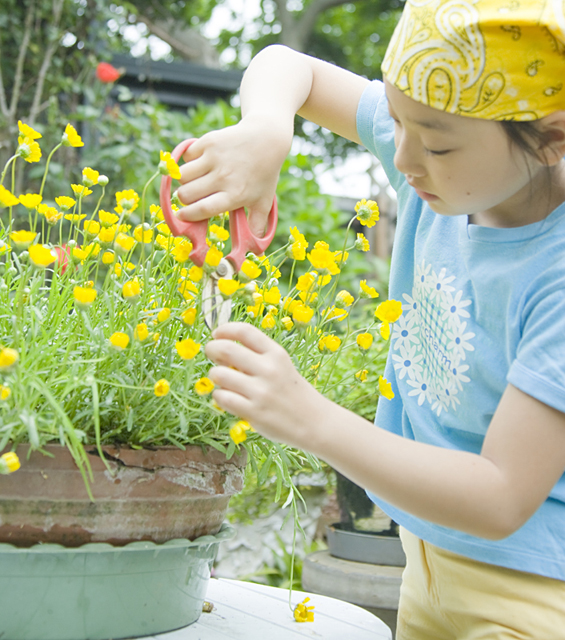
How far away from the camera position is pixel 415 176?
0.74 meters

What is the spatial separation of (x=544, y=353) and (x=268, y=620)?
1.56 feet

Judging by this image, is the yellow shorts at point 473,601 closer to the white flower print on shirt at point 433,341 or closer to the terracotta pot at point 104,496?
the white flower print on shirt at point 433,341

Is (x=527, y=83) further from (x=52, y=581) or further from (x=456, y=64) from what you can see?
(x=52, y=581)

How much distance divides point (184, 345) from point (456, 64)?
395 mm

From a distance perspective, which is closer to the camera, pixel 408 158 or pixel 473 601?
pixel 408 158

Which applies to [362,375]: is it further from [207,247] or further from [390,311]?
[207,247]

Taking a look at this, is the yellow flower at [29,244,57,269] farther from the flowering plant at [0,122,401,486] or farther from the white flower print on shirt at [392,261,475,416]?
the white flower print on shirt at [392,261,475,416]

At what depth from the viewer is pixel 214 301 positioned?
726 mm

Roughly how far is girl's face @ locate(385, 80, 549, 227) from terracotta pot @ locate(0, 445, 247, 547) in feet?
1.28

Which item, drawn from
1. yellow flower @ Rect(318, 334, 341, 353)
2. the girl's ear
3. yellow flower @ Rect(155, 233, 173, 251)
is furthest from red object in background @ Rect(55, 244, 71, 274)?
the girl's ear

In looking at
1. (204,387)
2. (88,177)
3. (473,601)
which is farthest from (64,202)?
(473,601)

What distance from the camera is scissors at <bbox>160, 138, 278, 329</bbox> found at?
70cm

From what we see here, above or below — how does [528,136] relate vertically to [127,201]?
above

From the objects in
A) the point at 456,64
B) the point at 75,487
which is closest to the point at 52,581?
the point at 75,487
